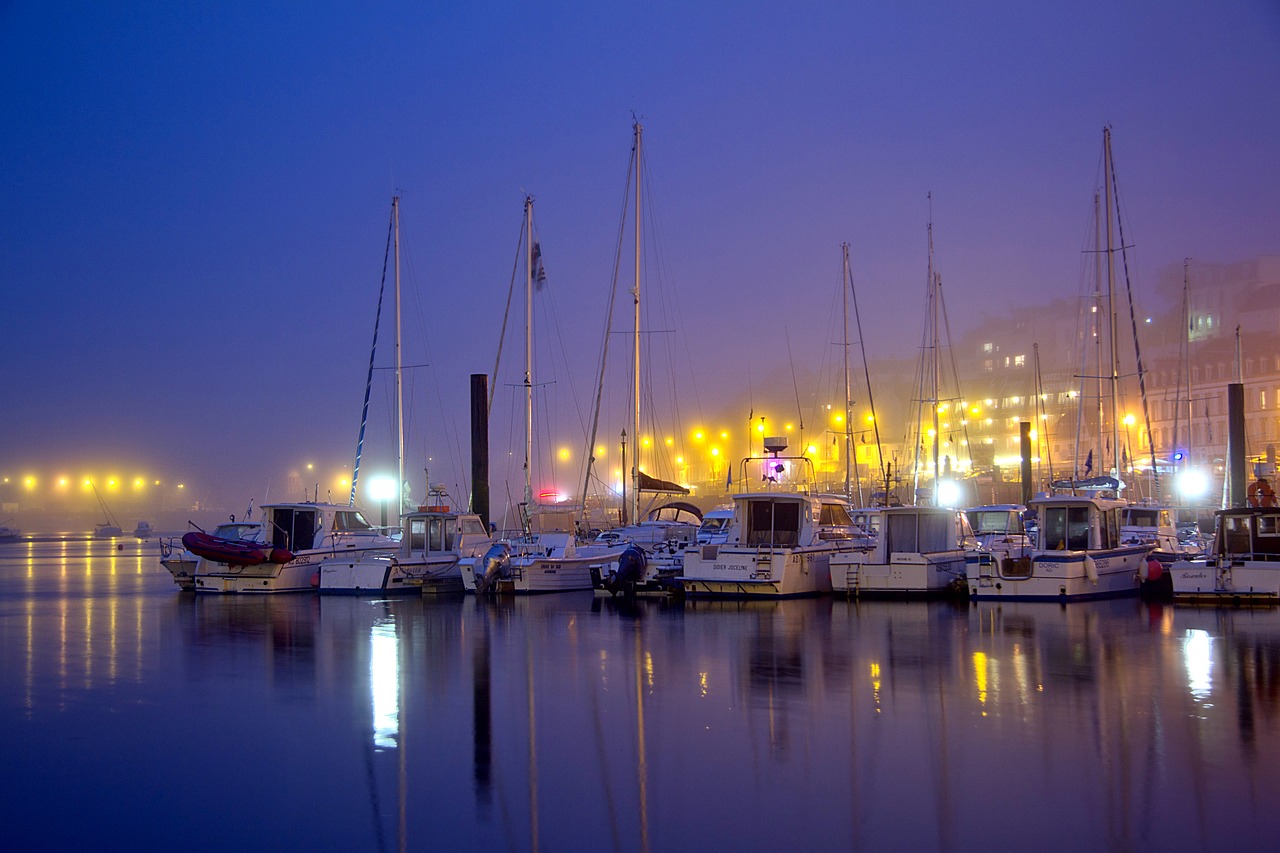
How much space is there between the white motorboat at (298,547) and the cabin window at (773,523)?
11.8 meters

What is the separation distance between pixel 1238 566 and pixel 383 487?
113ft

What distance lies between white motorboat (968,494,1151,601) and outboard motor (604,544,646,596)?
8368mm

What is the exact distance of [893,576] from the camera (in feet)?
94.6

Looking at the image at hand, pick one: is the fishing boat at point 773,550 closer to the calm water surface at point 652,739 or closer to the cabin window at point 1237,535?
the calm water surface at point 652,739

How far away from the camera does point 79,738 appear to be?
38.7 ft

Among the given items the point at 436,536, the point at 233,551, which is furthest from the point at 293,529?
the point at 436,536

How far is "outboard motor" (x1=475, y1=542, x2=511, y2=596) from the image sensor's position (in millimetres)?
30828

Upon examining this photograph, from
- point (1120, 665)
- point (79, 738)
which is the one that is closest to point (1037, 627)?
point (1120, 665)

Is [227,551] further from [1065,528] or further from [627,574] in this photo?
[1065,528]

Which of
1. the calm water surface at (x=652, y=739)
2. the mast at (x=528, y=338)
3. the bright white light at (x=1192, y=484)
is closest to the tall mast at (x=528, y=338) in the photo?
the mast at (x=528, y=338)

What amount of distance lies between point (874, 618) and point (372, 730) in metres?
14.2

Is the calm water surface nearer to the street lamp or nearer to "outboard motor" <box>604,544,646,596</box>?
"outboard motor" <box>604,544,646,596</box>

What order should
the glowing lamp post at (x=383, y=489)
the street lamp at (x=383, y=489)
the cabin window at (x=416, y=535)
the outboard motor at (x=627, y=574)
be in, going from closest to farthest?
the outboard motor at (x=627, y=574)
the cabin window at (x=416, y=535)
the street lamp at (x=383, y=489)
the glowing lamp post at (x=383, y=489)

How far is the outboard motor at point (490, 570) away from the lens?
101ft
